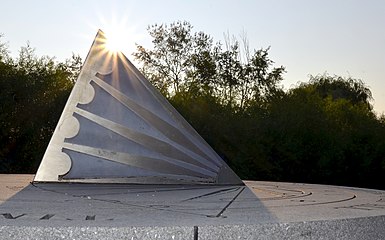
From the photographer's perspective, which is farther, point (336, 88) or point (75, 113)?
point (336, 88)

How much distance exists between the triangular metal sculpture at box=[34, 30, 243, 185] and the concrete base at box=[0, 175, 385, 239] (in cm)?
44

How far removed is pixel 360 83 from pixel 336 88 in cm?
139

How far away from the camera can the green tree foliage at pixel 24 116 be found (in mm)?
14766

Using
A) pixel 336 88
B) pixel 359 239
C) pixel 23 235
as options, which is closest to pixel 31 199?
pixel 23 235

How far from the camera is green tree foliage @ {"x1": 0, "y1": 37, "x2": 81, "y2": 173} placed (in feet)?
48.4

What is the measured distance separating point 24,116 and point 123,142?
346 inches

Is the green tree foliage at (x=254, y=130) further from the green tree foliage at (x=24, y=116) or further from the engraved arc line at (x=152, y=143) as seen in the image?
the engraved arc line at (x=152, y=143)

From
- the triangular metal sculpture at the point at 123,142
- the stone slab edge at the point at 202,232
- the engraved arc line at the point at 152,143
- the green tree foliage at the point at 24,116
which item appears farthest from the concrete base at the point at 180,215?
the green tree foliage at the point at 24,116

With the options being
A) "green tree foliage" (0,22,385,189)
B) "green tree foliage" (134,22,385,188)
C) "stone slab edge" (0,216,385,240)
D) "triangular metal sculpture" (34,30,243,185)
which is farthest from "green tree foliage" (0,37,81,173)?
"stone slab edge" (0,216,385,240)

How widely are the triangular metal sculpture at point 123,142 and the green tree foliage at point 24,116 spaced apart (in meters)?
7.78

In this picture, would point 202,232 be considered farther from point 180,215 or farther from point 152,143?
point 152,143

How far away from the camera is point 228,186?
7.05m

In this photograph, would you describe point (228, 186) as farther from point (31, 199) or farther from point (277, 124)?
point (277, 124)

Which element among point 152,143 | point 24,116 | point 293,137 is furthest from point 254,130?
point 152,143
